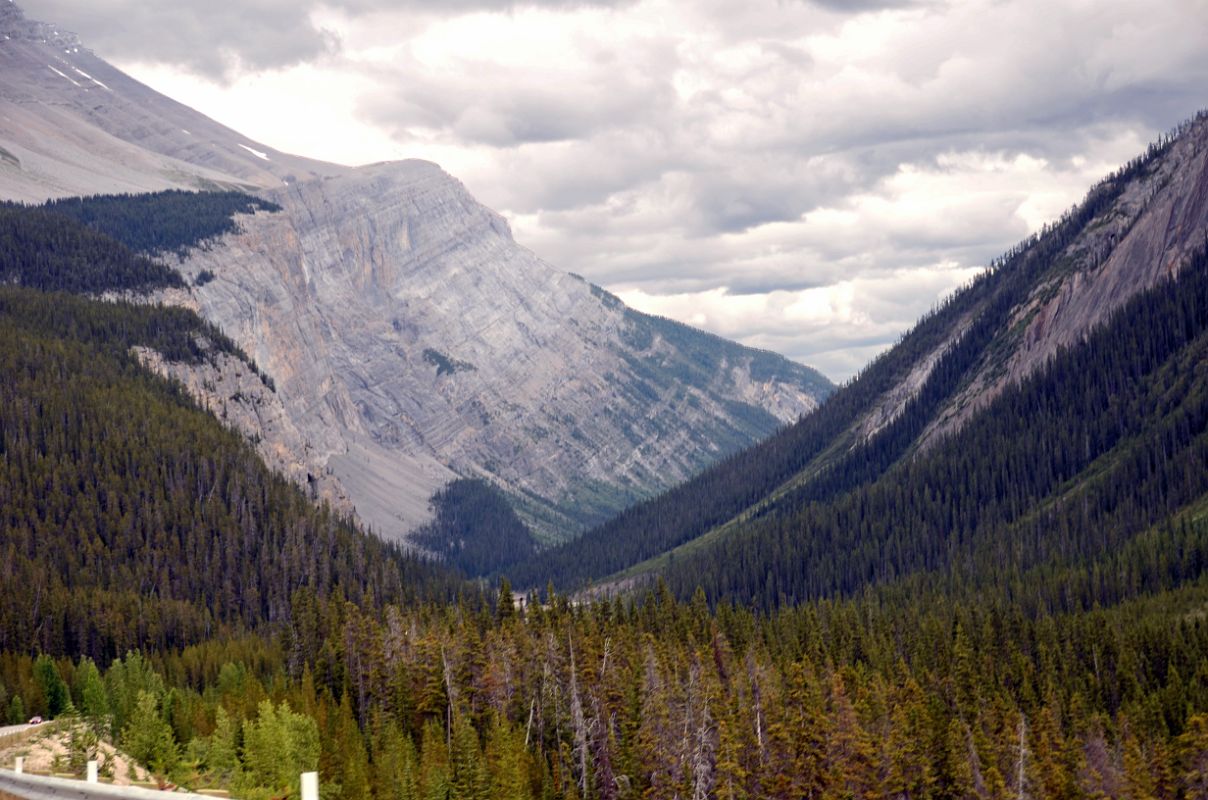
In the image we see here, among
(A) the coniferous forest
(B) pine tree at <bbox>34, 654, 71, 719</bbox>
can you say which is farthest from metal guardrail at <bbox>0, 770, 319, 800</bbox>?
(B) pine tree at <bbox>34, 654, 71, 719</bbox>

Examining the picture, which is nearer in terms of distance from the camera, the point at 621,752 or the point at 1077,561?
the point at 621,752

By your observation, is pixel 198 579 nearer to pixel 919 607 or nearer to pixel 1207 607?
pixel 919 607

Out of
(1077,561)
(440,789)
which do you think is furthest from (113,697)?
(1077,561)

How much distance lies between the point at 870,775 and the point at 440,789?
2661cm

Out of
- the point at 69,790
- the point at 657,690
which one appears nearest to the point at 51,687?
the point at 657,690

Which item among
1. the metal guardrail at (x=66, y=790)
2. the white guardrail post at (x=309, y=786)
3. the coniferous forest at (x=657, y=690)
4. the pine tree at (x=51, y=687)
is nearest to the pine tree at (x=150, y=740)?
the coniferous forest at (x=657, y=690)

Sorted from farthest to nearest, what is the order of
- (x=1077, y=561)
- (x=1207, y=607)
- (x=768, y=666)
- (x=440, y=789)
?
(x=1077, y=561) → (x=1207, y=607) → (x=768, y=666) → (x=440, y=789)

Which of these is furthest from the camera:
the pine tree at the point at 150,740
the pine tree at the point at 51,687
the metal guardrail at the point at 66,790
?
the pine tree at the point at 51,687

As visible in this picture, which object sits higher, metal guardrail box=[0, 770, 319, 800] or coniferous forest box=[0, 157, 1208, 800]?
metal guardrail box=[0, 770, 319, 800]

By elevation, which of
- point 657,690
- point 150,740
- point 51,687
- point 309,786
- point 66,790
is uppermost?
point 309,786

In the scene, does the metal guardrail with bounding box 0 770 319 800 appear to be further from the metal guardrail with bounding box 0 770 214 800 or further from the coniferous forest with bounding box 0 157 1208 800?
the coniferous forest with bounding box 0 157 1208 800

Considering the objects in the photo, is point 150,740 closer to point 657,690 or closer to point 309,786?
point 657,690

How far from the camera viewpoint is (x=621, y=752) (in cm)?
9125

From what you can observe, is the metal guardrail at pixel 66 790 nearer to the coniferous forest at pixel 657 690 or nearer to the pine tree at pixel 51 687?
the coniferous forest at pixel 657 690
